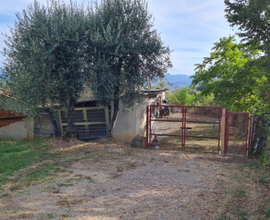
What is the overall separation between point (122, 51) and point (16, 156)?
539cm

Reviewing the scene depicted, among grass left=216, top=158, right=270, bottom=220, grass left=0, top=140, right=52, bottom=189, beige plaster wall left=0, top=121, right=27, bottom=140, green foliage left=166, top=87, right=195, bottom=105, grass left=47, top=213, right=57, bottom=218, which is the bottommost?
grass left=216, top=158, right=270, bottom=220

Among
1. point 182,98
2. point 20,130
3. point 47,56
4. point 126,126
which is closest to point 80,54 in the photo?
point 47,56

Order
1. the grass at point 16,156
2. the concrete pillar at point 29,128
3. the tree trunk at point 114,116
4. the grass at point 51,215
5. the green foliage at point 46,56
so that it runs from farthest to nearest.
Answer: the concrete pillar at point 29,128, the tree trunk at point 114,116, the green foliage at point 46,56, the grass at point 16,156, the grass at point 51,215

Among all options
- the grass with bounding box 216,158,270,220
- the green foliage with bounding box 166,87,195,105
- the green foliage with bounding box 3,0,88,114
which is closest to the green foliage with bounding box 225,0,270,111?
the grass with bounding box 216,158,270,220

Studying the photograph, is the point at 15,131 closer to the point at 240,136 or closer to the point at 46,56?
the point at 46,56

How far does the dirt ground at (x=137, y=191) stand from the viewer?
3764 millimetres

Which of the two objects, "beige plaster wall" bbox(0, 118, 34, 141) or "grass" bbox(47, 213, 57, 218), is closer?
"grass" bbox(47, 213, 57, 218)

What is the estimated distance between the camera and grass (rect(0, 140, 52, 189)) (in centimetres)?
576

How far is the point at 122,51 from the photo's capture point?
838cm

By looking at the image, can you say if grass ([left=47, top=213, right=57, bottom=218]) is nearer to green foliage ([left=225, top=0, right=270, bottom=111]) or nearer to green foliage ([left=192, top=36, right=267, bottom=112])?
green foliage ([left=225, top=0, right=270, bottom=111])

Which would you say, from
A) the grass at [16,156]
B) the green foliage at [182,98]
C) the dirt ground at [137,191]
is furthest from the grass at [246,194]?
the green foliage at [182,98]

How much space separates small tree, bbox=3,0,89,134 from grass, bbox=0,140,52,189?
169 cm

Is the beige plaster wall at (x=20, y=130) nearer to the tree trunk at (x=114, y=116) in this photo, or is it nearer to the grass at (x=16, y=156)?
the grass at (x=16, y=156)

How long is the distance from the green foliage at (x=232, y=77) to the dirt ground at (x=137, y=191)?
3.66 meters
